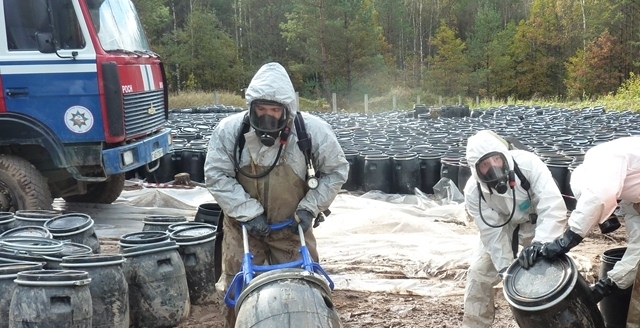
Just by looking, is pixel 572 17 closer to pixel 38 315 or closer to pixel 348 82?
pixel 348 82

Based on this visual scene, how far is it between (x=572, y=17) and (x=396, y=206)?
147 feet

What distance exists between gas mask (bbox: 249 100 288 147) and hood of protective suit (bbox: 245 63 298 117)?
0.13ft

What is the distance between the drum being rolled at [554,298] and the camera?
12.7 feet

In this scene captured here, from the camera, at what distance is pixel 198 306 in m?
5.34

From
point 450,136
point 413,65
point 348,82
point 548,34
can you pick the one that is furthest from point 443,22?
point 450,136

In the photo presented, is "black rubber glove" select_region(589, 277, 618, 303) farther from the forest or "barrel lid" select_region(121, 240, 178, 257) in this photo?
the forest

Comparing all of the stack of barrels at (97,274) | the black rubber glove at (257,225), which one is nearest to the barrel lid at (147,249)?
the stack of barrels at (97,274)

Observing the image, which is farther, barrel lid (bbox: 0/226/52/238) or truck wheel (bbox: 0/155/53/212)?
truck wheel (bbox: 0/155/53/212)

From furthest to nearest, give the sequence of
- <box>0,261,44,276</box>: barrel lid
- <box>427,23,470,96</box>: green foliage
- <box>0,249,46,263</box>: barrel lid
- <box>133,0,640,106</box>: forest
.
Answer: <box>427,23,470,96</box>: green foliage → <box>133,0,640,106</box>: forest → <box>0,249,46,263</box>: barrel lid → <box>0,261,44,276</box>: barrel lid

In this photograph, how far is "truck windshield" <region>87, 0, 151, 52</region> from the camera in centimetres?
758

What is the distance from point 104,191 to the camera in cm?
919

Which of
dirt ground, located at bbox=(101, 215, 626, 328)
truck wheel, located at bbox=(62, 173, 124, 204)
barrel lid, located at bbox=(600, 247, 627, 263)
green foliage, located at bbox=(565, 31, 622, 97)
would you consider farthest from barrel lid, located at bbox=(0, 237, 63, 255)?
green foliage, located at bbox=(565, 31, 622, 97)

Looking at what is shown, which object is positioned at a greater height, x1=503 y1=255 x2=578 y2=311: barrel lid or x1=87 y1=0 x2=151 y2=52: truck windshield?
x1=87 y1=0 x2=151 y2=52: truck windshield

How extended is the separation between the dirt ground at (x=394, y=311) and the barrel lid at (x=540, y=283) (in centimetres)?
95
